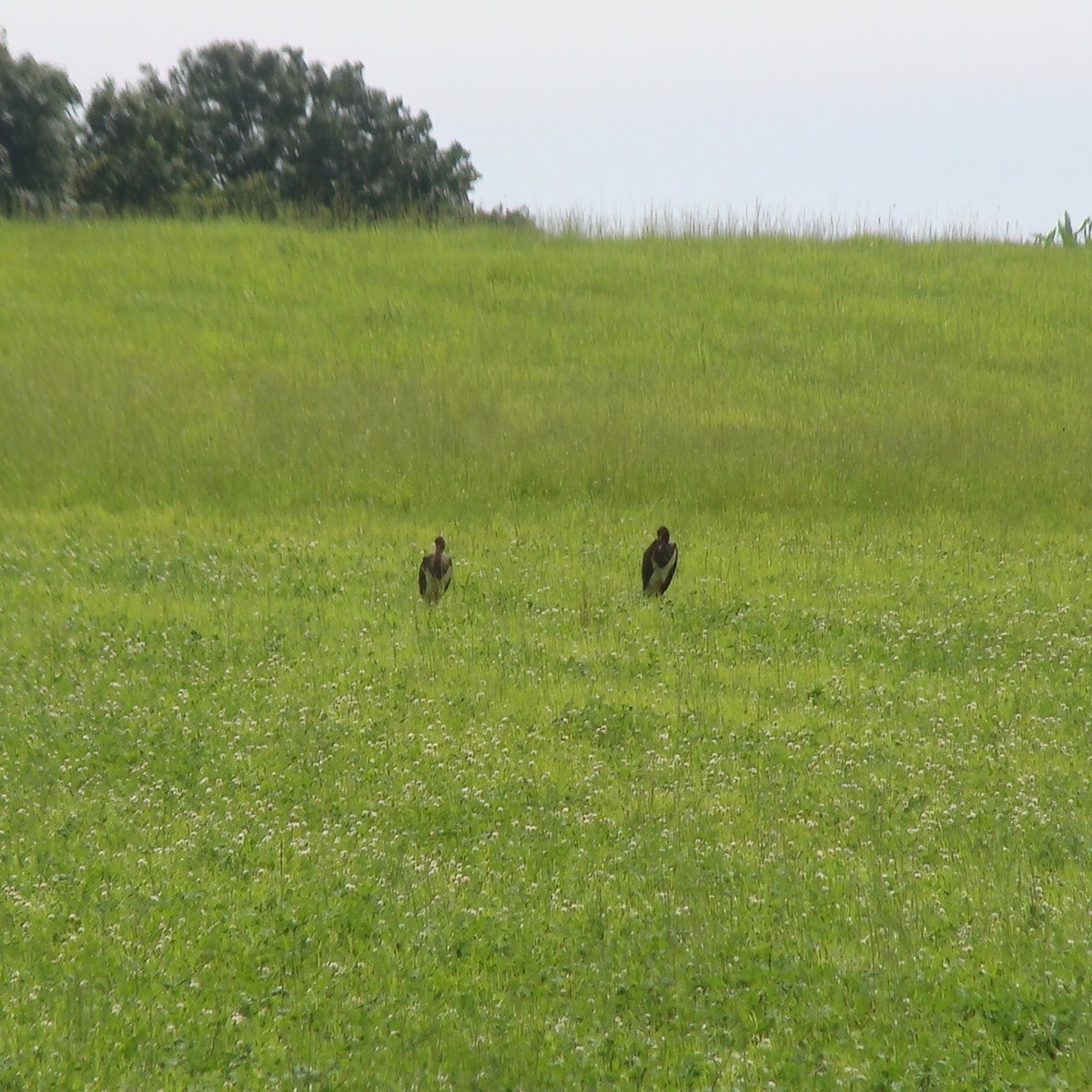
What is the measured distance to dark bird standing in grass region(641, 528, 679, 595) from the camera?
16.8 metres

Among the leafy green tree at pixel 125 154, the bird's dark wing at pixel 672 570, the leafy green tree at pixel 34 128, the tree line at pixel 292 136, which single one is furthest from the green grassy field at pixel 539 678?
the tree line at pixel 292 136

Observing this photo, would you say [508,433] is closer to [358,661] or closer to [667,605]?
[667,605]

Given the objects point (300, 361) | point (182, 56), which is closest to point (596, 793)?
point (300, 361)

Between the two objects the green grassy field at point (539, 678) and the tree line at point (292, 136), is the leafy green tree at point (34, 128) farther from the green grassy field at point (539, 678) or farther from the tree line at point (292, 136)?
the green grassy field at point (539, 678)

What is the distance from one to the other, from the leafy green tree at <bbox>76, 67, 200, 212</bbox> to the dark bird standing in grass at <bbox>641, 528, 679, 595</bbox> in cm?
3705

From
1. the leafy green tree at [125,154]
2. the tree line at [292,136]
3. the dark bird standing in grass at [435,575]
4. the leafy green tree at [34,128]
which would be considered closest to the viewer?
the dark bird standing in grass at [435,575]

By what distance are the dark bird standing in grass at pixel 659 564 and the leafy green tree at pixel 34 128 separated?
114 feet

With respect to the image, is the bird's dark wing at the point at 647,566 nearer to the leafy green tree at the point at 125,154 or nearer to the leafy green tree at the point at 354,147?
the leafy green tree at the point at 125,154

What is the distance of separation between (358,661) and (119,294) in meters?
19.6

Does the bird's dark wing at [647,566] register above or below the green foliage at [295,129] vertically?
below

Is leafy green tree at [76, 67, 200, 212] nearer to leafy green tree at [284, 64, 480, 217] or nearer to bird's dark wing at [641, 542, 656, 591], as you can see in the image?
leafy green tree at [284, 64, 480, 217]

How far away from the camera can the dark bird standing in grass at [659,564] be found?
1677 centimetres

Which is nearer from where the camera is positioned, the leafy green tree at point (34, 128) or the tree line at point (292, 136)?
the leafy green tree at point (34, 128)

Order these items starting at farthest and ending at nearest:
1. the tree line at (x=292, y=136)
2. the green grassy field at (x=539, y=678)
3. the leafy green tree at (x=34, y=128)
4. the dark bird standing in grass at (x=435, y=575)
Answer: the tree line at (x=292, y=136), the leafy green tree at (x=34, y=128), the dark bird standing in grass at (x=435, y=575), the green grassy field at (x=539, y=678)
